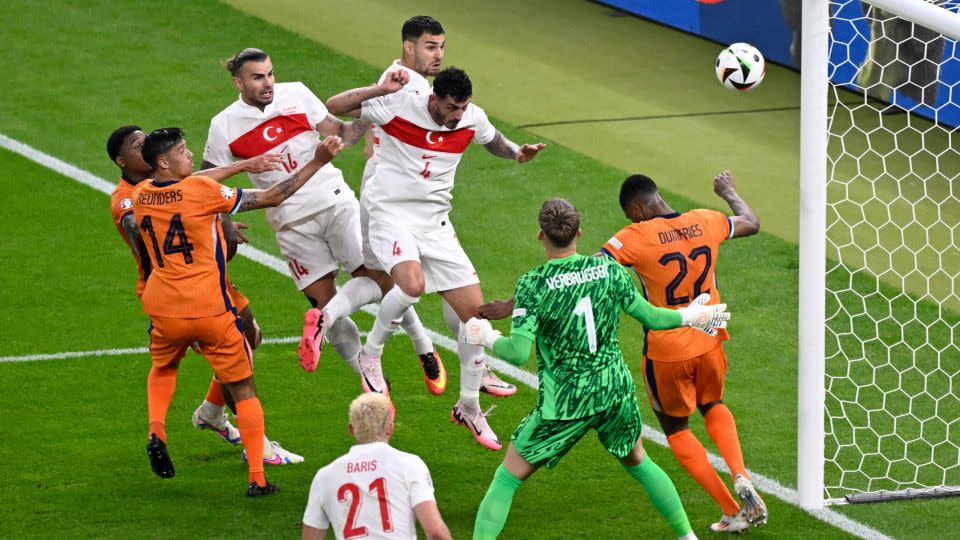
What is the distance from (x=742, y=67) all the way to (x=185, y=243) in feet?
12.6

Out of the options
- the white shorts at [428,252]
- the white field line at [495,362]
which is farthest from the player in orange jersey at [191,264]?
the white field line at [495,362]

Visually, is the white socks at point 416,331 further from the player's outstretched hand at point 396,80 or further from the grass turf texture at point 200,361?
the player's outstretched hand at point 396,80

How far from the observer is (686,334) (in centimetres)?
817

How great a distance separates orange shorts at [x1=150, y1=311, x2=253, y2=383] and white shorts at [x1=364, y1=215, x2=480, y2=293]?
1156mm

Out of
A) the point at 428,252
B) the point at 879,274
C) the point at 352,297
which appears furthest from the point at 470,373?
the point at 879,274

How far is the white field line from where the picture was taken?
8602 mm

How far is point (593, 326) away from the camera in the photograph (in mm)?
7348

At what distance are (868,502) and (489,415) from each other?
8.66 ft

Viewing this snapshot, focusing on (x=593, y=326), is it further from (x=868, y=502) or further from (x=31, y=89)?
(x=31, y=89)

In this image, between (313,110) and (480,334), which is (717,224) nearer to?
(480,334)

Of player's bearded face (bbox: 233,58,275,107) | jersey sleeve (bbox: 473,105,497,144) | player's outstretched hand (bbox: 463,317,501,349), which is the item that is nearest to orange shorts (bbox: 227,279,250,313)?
player's bearded face (bbox: 233,58,275,107)

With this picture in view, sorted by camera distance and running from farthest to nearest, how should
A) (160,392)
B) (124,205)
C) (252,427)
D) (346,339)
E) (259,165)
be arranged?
1. (346,339)
2. (124,205)
3. (160,392)
4. (252,427)
5. (259,165)

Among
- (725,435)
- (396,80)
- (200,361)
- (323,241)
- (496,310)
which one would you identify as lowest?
(725,435)

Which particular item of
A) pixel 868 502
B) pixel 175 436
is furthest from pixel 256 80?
pixel 868 502
